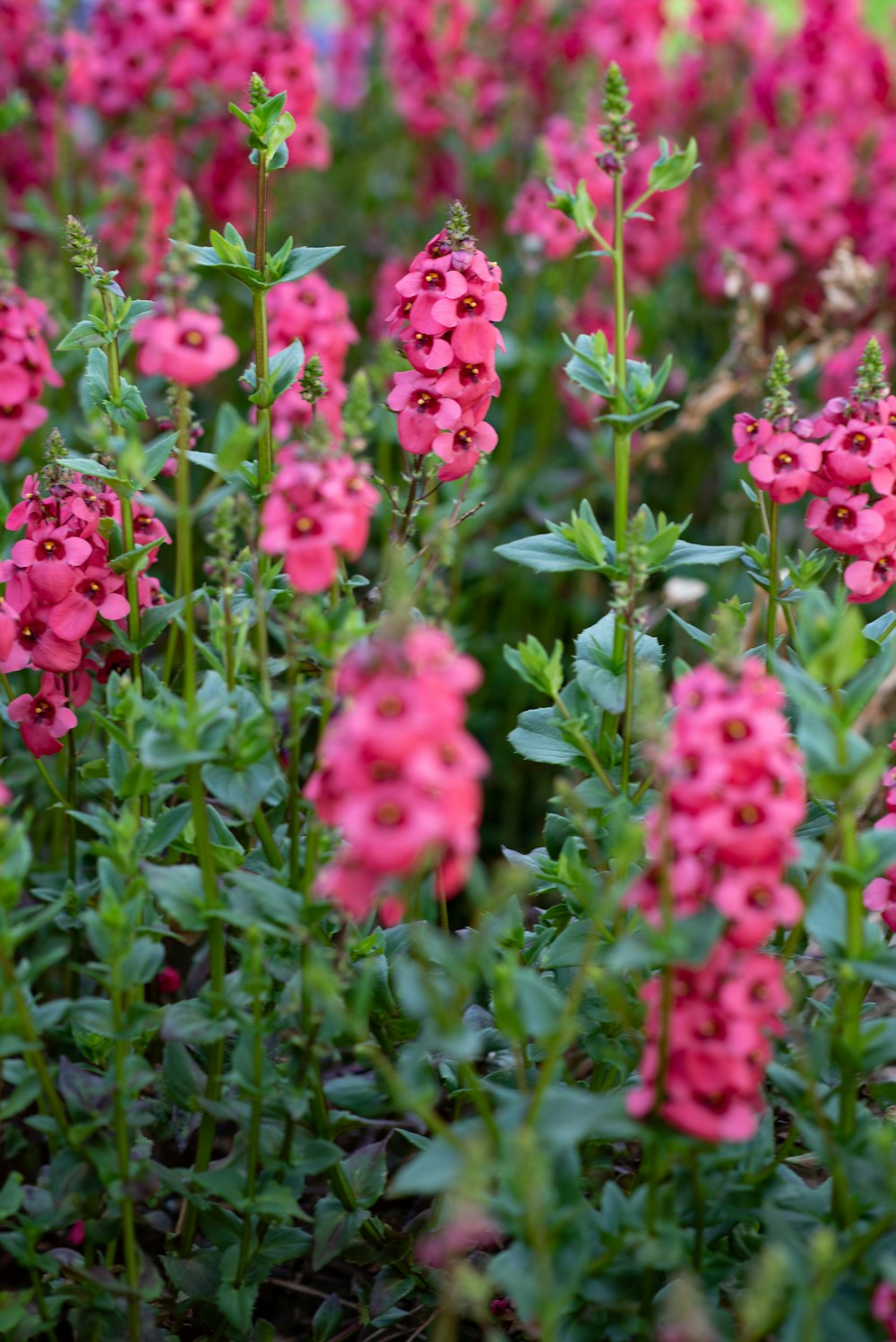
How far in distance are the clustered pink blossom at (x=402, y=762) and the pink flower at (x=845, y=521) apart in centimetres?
108

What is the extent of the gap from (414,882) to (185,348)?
0.75 m

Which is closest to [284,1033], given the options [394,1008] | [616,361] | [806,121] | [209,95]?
[394,1008]

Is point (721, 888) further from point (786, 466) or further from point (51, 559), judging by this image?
point (51, 559)

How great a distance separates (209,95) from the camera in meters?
5.43

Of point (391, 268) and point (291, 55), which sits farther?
point (391, 268)

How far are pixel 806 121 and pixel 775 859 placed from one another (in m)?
5.29

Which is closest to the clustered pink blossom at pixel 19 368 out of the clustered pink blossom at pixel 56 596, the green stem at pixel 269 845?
the clustered pink blossom at pixel 56 596

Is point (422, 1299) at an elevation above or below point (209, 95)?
below

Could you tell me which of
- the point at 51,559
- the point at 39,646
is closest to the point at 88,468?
the point at 51,559

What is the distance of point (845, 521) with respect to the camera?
2363 millimetres

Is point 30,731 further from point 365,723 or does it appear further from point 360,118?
point 360,118

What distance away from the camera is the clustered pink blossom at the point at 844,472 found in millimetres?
2312

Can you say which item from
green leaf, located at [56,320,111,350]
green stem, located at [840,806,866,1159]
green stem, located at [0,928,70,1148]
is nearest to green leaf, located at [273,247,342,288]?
green leaf, located at [56,320,111,350]

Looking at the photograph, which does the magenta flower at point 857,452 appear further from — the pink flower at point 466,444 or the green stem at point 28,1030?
the green stem at point 28,1030
